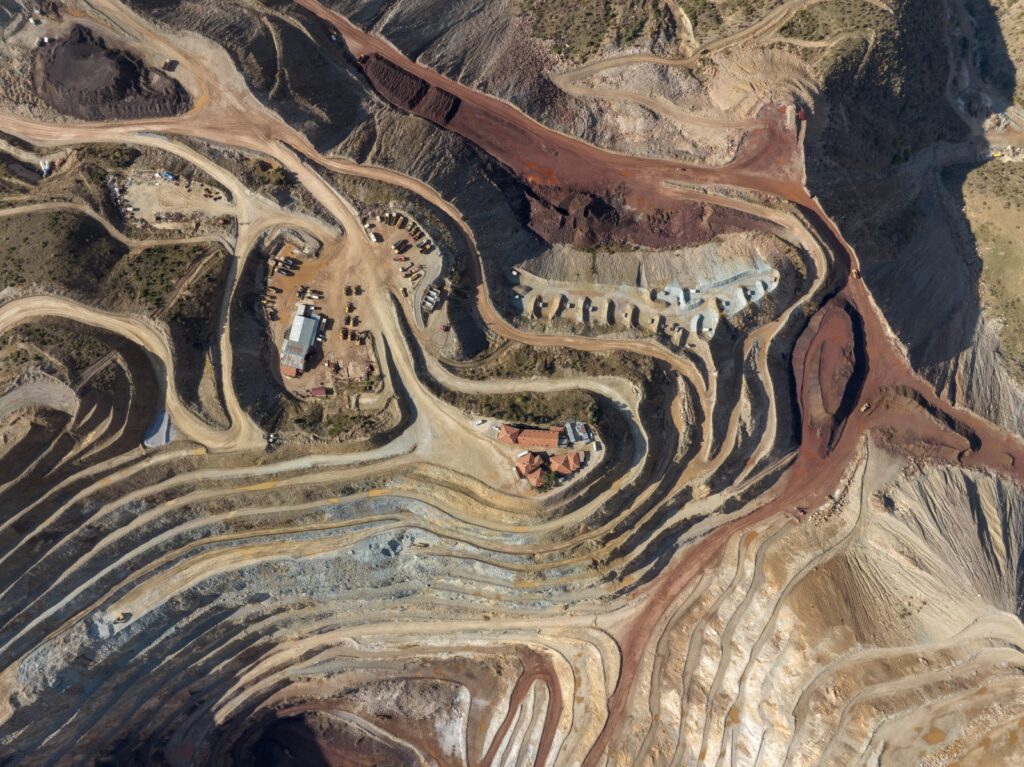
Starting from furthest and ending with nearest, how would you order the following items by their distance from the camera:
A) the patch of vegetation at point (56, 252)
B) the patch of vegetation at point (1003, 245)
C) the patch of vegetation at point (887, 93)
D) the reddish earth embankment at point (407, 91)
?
1. the patch of vegetation at point (1003, 245)
2. the reddish earth embankment at point (407, 91)
3. the patch of vegetation at point (887, 93)
4. the patch of vegetation at point (56, 252)

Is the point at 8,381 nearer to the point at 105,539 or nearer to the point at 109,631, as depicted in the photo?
the point at 105,539

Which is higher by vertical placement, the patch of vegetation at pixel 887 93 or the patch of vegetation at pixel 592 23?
the patch of vegetation at pixel 592 23

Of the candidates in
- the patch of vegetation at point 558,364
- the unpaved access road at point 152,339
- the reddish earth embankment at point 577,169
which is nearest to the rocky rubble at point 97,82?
the reddish earth embankment at point 577,169

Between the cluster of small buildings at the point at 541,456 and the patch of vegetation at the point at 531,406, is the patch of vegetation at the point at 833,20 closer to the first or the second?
the patch of vegetation at the point at 531,406

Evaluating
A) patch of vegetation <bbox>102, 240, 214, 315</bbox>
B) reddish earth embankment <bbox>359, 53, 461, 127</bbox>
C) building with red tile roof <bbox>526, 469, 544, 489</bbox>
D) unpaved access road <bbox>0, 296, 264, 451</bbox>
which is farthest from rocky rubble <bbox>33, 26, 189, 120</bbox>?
building with red tile roof <bbox>526, 469, 544, 489</bbox>

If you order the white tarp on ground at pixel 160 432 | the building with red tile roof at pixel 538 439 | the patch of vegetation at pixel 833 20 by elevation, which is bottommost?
the building with red tile roof at pixel 538 439

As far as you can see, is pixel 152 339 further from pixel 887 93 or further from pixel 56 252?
pixel 887 93

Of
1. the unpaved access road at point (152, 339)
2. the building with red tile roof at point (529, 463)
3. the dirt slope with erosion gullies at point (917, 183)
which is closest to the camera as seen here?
the unpaved access road at point (152, 339)

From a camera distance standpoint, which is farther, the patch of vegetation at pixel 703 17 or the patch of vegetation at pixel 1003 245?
the patch of vegetation at pixel 1003 245
